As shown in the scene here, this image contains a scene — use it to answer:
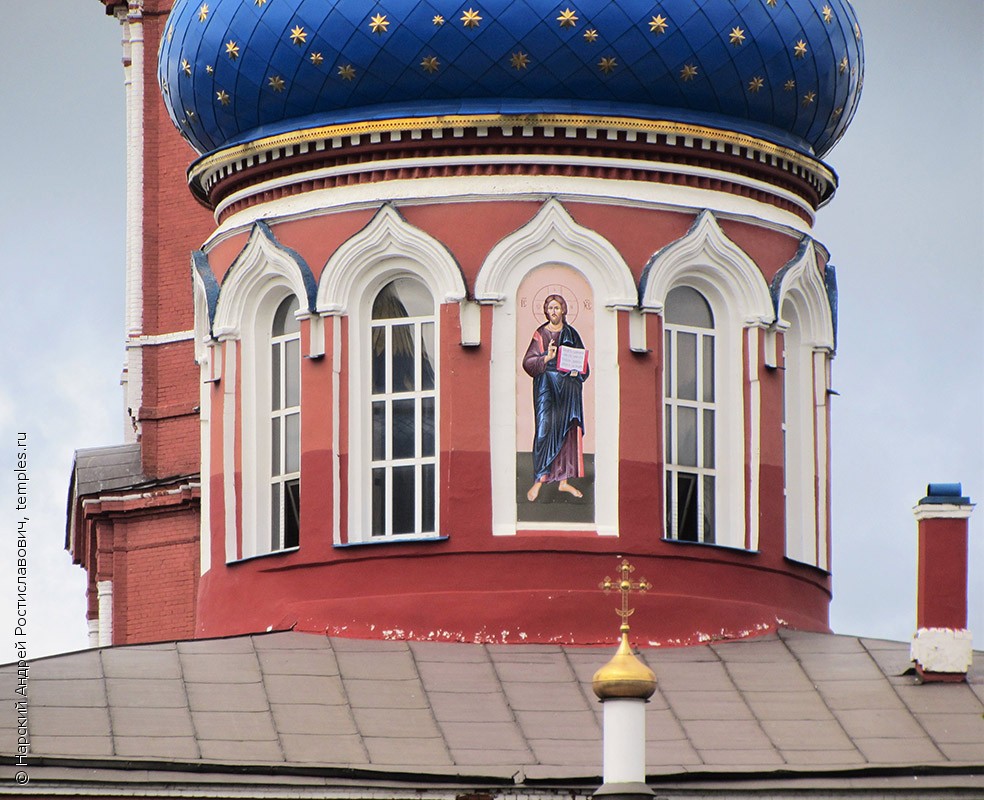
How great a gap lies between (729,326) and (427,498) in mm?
2771

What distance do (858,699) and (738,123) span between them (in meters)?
4.84

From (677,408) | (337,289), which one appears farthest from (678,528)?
(337,289)

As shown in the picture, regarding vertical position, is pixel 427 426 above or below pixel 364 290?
below

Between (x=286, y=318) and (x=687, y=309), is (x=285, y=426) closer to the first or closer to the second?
(x=286, y=318)

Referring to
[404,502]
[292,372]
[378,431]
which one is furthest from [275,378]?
[404,502]

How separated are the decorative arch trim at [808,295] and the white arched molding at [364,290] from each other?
8.88 ft

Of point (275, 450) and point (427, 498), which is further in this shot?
point (275, 450)

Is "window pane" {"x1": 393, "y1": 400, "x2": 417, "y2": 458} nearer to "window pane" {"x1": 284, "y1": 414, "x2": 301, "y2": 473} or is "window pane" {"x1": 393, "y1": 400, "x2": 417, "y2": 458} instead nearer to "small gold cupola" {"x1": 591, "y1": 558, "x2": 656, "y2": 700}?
"window pane" {"x1": 284, "y1": 414, "x2": 301, "y2": 473}

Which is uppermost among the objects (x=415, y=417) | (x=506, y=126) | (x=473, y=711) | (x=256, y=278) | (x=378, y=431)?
(x=506, y=126)

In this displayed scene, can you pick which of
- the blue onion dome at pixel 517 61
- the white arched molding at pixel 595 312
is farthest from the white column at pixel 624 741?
the blue onion dome at pixel 517 61

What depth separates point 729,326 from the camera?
92.6 feet

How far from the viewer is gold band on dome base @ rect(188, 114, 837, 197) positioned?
27.5 meters

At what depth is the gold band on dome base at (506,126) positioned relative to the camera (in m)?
27.5

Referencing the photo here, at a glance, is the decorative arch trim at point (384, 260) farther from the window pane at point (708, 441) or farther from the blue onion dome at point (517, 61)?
the window pane at point (708, 441)
